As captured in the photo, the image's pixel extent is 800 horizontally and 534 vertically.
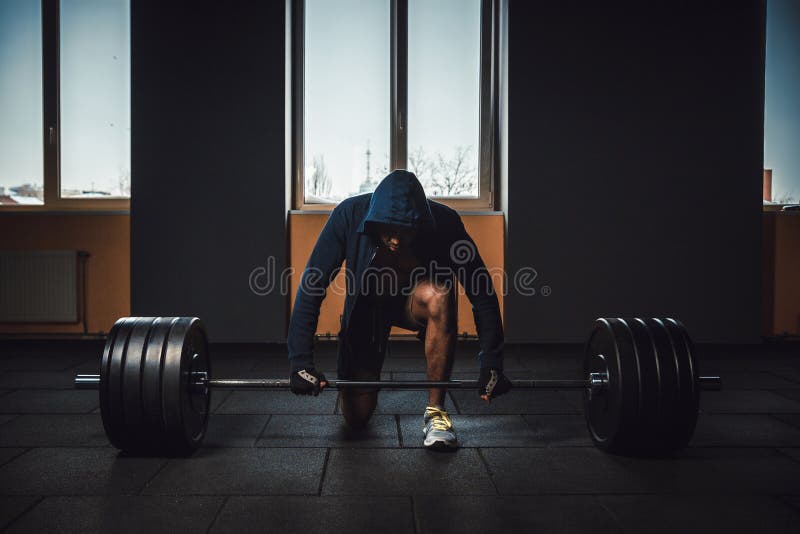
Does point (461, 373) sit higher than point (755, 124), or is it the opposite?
point (755, 124)

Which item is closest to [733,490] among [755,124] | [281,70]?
[755,124]

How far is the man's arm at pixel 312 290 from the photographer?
150 cm

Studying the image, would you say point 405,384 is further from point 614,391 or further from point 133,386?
point 133,386

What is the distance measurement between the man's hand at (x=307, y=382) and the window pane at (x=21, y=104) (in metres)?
3.18

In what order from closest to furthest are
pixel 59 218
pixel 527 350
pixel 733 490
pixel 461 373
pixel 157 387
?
1. pixel 733 490
2. pixel 157 387
3. pixel 461 373
4. pixel 527 350
5. pixel 59 218

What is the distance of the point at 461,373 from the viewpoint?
2.69 metres

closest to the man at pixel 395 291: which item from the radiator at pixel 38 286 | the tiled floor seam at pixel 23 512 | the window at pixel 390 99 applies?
the tiled floor seam at pixel 23 512

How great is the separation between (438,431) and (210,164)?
2.46 m

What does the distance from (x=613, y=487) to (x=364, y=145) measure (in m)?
2.82

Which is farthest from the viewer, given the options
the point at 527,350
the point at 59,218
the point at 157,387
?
the point at 59,218

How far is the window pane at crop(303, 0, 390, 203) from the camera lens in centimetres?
371

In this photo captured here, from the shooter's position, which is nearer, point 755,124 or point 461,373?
point 461,373

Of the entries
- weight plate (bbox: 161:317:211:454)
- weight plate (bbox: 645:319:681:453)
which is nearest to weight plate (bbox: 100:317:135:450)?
weight plate (bbox: 161:317:211:454)

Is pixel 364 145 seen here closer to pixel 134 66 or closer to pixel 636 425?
pixel 134 66
